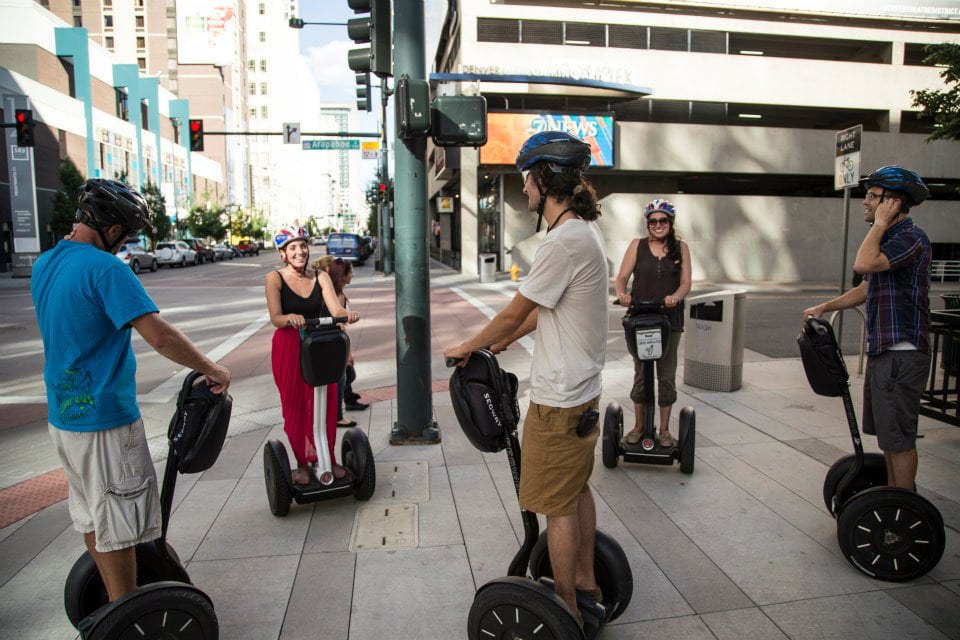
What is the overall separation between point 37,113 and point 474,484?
4673 cm

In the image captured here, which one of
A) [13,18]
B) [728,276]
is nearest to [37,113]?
[13,18]

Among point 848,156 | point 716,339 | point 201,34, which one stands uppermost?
point 201,34

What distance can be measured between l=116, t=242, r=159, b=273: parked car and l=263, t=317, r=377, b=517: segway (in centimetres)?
3069

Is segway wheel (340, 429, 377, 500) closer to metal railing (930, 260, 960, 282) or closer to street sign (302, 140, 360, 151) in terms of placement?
street sign (302, 140, 360, 151)

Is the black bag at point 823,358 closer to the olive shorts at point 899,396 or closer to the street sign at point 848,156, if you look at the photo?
the olive shorts at point 899,396

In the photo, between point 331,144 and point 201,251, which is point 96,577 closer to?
point 331,144

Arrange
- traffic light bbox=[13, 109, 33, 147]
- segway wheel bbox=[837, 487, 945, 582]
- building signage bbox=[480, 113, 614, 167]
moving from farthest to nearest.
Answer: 1. building signage bbox=[480, 113, 614, 167]
2. traffic light bbox=[13, 109, 33, 147]
3. segway wheel bbox=[837, 487, 945, 582]

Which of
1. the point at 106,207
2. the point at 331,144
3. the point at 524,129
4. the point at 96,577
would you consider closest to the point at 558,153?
the point at 106,207

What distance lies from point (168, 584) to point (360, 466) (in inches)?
70.2

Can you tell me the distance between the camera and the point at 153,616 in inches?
99.2

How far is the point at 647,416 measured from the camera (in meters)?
4.80

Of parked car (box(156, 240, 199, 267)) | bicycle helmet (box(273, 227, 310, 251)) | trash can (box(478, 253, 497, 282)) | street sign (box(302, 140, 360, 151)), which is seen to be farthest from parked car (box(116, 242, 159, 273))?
bicycle helmet (box(273, 227, 310, 251))

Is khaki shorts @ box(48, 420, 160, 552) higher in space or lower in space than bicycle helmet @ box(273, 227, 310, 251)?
lower

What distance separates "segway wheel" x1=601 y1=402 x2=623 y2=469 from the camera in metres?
4.80
